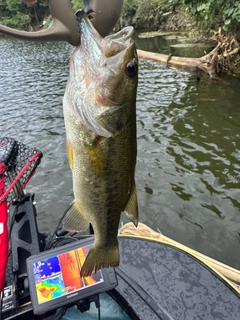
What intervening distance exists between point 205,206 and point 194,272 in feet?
11.6

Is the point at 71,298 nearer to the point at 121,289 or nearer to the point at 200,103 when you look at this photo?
the point at 121,289

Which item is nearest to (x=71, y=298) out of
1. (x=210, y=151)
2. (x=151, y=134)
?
(x=210, y=151)

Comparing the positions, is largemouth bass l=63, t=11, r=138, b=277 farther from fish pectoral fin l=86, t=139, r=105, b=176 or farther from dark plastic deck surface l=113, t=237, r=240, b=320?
dark plastic deck surface l=113, t=237, r=240, b=320

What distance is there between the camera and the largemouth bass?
1.42 meters

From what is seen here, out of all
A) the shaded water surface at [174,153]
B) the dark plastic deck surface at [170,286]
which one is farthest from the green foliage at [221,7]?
the dark plastic deck surface at [170,286]

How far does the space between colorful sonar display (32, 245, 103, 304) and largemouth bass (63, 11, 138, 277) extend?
22.4 inches

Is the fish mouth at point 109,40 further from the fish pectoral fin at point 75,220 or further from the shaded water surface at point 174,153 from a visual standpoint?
the shaded water surface at point 174,153

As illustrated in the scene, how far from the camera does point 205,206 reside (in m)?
6.02

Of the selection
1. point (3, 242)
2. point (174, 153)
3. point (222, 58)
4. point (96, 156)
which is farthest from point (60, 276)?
point (222, 58)

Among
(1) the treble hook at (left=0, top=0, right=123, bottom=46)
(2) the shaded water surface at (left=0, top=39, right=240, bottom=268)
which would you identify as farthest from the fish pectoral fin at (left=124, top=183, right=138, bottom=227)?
(2) the shaded water surface at (left=0, top=39, right=240, bottom=268)

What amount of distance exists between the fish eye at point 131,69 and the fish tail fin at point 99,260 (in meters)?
0.98

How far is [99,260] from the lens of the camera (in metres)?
1.79

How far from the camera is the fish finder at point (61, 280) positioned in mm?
2162

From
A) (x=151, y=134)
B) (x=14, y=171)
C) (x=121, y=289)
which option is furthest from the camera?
(x=151, y=134)
